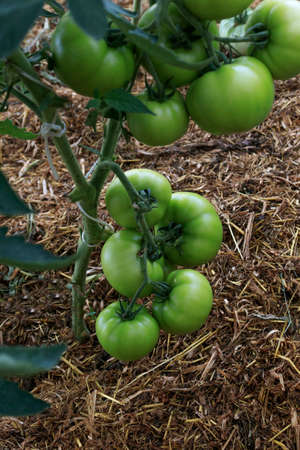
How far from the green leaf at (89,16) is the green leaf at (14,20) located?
1.2 inches

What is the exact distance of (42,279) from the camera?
1.38 metres

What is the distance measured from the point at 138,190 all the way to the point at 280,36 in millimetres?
359

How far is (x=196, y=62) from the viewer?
60cm

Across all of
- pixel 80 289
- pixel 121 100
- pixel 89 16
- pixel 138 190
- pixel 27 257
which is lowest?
pixel 80 289

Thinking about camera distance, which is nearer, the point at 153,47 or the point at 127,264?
the point at 153,47

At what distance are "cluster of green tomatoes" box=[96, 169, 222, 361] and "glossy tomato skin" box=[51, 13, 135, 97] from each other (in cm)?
27

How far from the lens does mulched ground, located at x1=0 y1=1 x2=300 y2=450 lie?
1.06 m

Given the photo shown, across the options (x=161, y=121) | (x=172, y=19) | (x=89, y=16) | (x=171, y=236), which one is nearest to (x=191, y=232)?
(x=171, y=236)

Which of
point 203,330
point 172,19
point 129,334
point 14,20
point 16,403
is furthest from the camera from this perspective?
point 203,330

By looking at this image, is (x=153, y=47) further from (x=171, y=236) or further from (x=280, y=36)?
(x=171, y=236)

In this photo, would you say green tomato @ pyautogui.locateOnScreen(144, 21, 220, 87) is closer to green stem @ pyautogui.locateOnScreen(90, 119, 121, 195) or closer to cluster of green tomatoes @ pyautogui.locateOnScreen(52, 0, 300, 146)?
cluster of green tomatoes @ pyautogui.locateOnScreen(52, 0, 300, 146)

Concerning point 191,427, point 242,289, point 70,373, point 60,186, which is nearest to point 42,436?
point 70,373

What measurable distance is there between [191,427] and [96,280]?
0.50 m

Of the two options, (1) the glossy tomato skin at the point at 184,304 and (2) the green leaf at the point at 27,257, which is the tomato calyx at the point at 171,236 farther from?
(2) the green leaf at the point at 27,257
